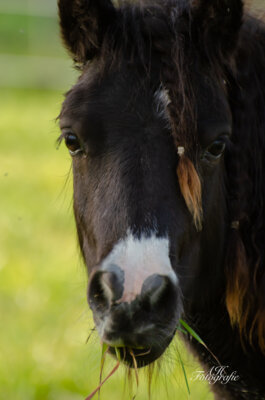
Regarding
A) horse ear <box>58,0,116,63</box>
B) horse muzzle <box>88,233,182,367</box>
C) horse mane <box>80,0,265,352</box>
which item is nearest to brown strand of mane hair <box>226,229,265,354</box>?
horse mane <box>80,0,265,352</box>

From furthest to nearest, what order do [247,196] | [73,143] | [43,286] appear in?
1. [43,286]
2. [247,196]
3. [73,143]

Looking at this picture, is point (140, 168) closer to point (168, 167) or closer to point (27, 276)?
point (168, 167)

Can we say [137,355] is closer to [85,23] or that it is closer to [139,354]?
[139,354]

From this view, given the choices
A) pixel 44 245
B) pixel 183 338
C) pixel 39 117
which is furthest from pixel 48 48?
pixel 183 338

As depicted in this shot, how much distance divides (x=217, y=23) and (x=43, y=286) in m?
3.89

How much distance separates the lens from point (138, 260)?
2494 mm

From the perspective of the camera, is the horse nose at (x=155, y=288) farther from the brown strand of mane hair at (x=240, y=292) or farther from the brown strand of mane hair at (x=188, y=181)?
the brown strand of mane hair at (x=240, y=292)

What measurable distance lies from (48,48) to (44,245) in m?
11.3

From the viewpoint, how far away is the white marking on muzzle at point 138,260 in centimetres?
246

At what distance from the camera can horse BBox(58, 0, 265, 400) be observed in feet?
8.46

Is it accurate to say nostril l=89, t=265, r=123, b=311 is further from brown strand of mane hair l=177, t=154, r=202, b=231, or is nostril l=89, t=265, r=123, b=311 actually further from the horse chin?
brown strand of mane hair l=177, t=154, r=202, b=231

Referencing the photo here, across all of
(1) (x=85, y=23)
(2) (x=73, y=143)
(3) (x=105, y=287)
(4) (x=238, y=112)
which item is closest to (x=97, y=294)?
(3) (x=105, y=287)

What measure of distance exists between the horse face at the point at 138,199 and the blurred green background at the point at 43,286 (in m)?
0.40

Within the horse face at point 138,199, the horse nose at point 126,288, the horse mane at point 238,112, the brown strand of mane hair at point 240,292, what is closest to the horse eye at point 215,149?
the horse face at point 138,199
